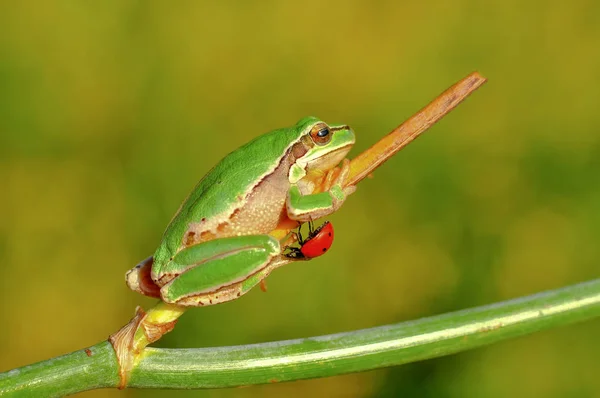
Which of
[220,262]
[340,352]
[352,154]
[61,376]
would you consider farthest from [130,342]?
[352,154]

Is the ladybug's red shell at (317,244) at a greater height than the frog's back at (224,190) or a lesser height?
lesser

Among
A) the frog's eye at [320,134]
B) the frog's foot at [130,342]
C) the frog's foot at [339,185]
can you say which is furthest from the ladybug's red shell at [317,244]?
the frog's eye at [320,134]

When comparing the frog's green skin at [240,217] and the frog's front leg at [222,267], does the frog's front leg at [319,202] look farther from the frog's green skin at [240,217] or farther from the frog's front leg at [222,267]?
the frog's front leg at [222,267]

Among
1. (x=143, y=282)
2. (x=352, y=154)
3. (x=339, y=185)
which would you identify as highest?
(x=339, y=185)

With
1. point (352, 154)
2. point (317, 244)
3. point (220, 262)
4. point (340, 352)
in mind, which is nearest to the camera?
point (340, 352)

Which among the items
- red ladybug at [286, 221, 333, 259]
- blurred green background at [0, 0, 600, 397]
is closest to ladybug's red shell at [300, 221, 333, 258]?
red ladybug at [286, 221, 333, 259]

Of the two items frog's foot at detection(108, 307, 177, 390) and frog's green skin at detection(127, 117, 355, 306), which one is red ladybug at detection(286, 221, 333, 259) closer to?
frog's green skin at detection(127, 117, 355, 306)

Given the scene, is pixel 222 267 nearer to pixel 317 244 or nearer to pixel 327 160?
pixel 317 244
